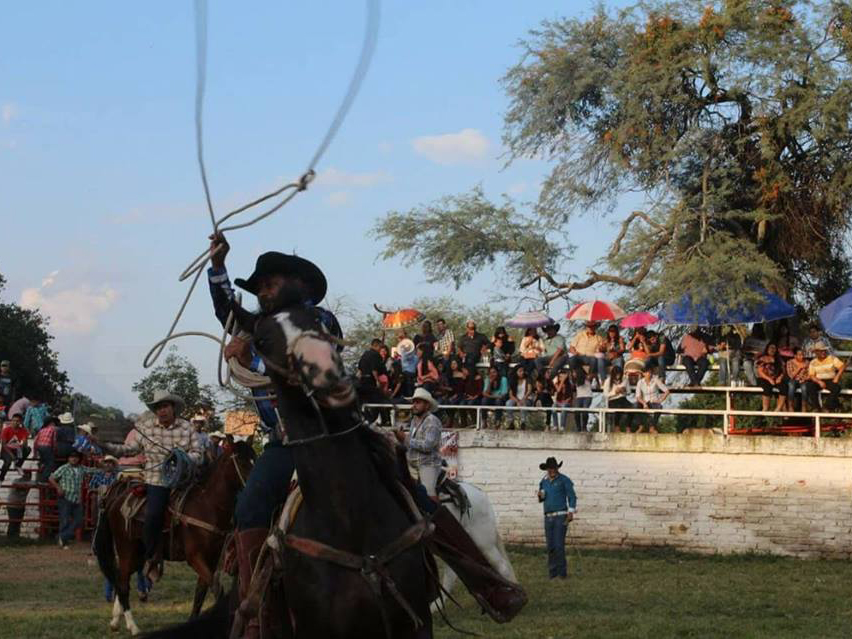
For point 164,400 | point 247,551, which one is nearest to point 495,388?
point 164,400

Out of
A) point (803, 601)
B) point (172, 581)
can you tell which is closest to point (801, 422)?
point (803, 601)

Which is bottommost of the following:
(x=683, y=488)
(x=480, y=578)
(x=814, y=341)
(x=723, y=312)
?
(x=480, y=578)

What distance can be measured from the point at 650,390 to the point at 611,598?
9.57 metres

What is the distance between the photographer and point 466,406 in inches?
1099

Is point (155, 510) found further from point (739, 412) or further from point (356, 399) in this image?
point (739, 412)

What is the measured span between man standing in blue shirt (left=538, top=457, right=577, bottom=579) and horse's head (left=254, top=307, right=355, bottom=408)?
14.4 meters

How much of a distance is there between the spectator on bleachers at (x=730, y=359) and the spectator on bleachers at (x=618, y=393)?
1.86 m

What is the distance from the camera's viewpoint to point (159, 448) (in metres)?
15.4

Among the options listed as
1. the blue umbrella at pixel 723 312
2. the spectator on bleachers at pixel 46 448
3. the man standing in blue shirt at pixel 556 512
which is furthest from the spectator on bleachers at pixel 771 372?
the spectator on bleachers at pixel 46 448

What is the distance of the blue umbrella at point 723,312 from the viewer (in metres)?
→ 29.0

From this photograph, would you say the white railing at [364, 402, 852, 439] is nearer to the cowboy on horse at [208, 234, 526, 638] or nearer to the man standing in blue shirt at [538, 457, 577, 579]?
the man standing in blue shirt at [538, 457, 577, 579]

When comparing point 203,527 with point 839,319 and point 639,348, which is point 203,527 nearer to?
point 639,348

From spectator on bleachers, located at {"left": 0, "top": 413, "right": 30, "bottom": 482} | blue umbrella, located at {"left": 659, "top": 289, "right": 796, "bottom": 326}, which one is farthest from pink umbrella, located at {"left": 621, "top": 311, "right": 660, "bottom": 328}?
spectator on bleachers, located at {"left": 0, "top": 413, "right": 30, "bottom": 482}

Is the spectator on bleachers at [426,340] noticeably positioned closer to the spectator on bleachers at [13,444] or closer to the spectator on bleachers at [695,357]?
the spectator on bleachers at [695,357]
